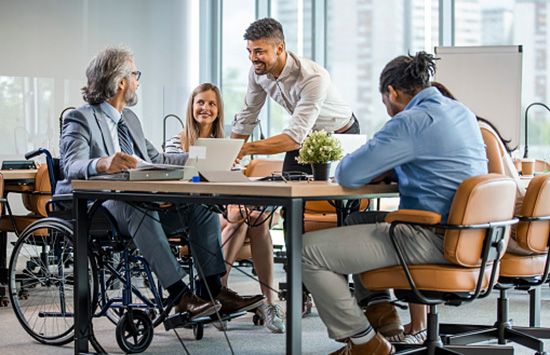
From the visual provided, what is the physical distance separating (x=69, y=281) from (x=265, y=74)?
1.34 m

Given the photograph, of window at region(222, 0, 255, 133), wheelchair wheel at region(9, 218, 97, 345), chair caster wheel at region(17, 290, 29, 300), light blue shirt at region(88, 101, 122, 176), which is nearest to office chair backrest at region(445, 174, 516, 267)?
wheelchair wheel at region(9, 218, 97, 345)

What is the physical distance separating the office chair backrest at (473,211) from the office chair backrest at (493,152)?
469 millimetres

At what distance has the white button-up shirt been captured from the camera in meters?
4.31

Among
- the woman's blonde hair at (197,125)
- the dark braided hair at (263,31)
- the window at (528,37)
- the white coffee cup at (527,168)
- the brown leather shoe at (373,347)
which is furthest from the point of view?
the window at (528,37)

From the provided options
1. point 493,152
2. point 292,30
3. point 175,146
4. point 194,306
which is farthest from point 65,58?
point 493,152

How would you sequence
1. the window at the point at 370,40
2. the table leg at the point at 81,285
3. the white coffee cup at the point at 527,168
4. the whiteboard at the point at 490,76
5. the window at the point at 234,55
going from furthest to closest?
the window at the point at 234,55 < the window at the point at 370,40 < the whiteboard at the point at 490,76 < the white coffee cup at the point at 527,168 < the table leg at the point at 81,285

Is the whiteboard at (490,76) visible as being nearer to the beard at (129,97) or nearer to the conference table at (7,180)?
the beard at (129,97)

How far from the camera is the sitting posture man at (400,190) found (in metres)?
2.92

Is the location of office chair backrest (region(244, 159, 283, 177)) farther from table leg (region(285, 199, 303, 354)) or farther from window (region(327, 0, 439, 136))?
window (region(327, 0, 439, 136))

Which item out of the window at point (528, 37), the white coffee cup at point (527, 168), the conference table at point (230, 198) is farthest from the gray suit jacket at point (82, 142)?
the window at point (528, 37)

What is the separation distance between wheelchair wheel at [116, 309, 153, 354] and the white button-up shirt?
112 cm

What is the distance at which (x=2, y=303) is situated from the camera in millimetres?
5070

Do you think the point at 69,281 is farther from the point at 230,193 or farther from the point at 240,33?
the point at 240,33

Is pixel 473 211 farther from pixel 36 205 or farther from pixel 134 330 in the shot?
pixel 36 205
